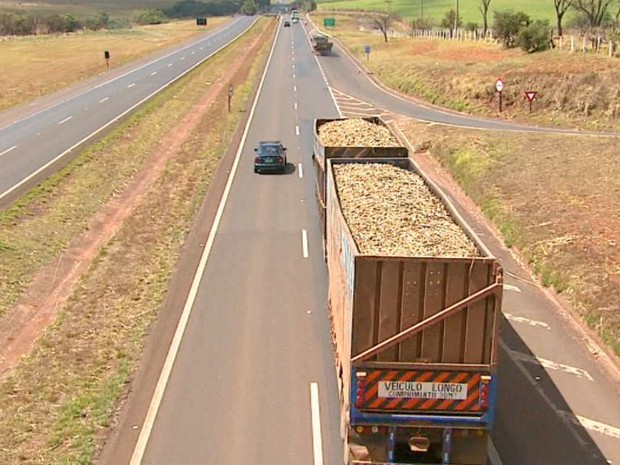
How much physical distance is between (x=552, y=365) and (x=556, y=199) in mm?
12217

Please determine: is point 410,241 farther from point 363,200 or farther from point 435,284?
point 363,200

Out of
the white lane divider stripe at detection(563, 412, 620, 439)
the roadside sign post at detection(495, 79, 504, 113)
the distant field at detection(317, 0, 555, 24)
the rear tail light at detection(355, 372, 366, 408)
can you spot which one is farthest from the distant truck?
the rear tail light at detection(355, 372, 366, 408)

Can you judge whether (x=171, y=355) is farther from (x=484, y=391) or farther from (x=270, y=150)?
(x=270, y=150)

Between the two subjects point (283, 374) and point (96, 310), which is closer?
point (283, 374)

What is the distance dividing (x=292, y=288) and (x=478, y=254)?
8901 mm

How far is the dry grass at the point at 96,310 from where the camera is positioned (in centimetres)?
1323

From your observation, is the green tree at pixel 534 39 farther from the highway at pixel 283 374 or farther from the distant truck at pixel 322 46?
the highway at pixel 283 374

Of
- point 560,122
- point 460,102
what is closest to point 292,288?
point 560,122

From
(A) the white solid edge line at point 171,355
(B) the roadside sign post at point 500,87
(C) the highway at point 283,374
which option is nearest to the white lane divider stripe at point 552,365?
(C) the highway at point 283,374

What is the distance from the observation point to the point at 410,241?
12125mm

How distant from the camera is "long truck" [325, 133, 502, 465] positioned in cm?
1058

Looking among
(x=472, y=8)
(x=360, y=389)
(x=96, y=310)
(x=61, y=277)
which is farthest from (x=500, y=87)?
(x=472, y=8)

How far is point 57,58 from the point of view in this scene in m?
95.8

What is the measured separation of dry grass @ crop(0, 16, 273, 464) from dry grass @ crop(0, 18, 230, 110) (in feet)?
85.4
